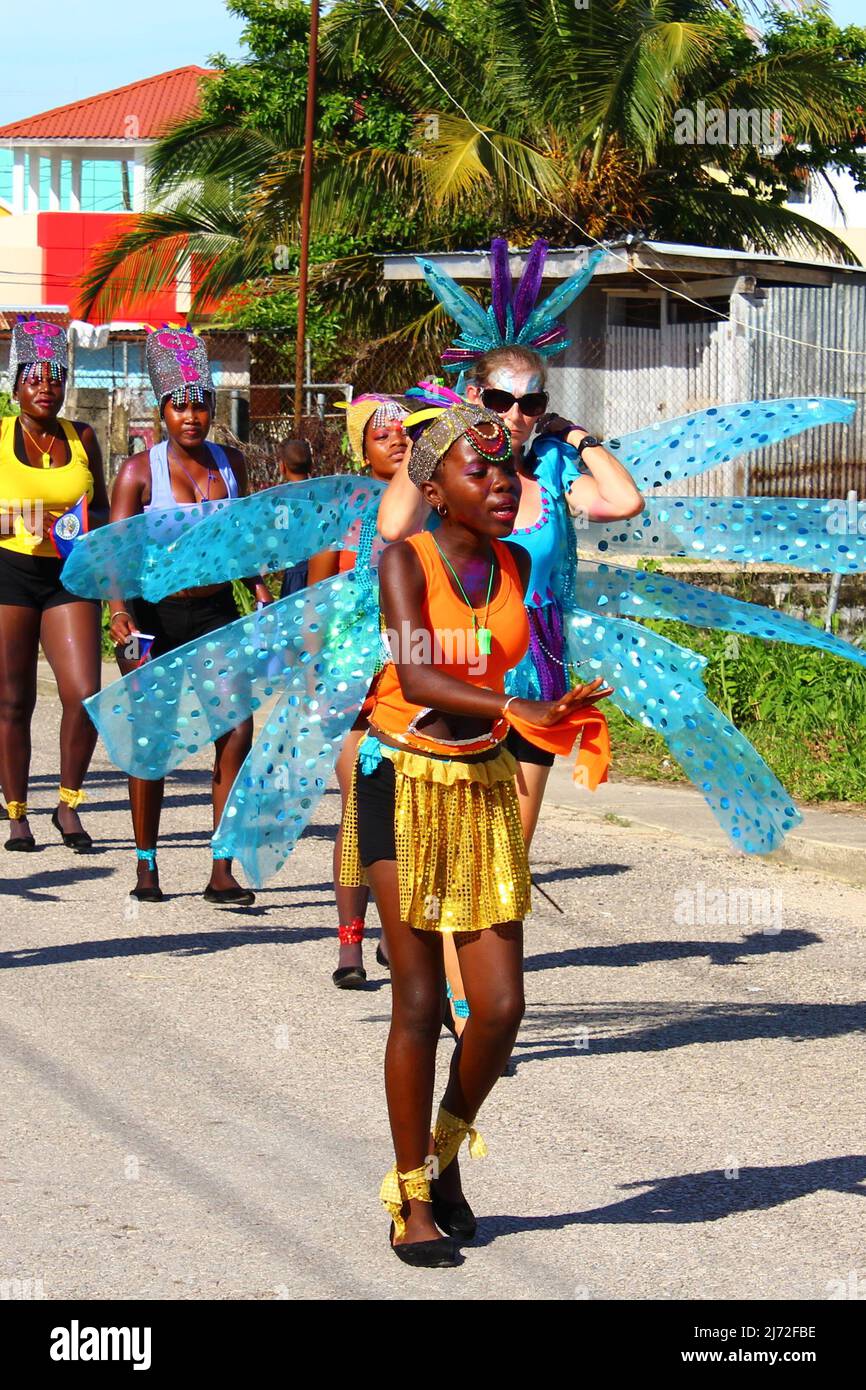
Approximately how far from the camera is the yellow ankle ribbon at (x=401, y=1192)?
436 centimetres

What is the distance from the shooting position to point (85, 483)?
9227 mm

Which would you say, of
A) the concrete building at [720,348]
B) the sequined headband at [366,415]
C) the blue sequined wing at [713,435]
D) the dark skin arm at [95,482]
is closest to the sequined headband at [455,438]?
the blue sequined wing at [713,435]

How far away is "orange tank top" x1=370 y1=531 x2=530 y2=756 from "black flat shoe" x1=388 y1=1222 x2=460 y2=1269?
1.07 metres

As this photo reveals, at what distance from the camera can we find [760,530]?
5.75m

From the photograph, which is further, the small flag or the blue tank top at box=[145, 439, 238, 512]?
the small flag

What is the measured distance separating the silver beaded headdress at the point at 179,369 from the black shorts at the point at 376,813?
3.74 metres

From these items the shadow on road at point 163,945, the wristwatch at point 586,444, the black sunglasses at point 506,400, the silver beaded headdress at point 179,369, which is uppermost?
the silver beaded headdress at point 179,369

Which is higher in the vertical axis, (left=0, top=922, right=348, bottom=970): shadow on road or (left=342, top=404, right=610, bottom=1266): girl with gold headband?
→ (left=342, top=404, right=610, bottom=1266): girl with gold headband

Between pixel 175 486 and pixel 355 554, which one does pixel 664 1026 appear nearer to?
pixel 355 554

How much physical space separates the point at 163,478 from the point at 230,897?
1800 millimetres

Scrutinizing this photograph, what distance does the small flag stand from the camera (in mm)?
9156

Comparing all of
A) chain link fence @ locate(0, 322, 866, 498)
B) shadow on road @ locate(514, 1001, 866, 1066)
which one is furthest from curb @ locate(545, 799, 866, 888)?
chain link fence @ locate(0, 322, 866, 498)

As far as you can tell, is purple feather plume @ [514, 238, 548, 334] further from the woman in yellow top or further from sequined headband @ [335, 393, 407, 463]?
the woman in yellow top

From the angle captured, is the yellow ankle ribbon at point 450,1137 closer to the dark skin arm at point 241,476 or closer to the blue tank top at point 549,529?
the blue tank top at point 549,529
